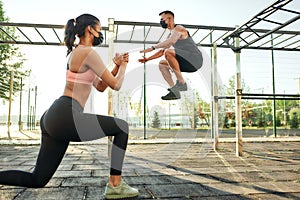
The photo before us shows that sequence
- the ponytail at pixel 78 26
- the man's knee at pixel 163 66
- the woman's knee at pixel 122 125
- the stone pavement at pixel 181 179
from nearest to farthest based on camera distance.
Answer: the ponytail at pixel 78 26 → the woman's knee at pixel 122 125 → the stone pavement at pixel 181 179 → the man's knee at pixel 163 66

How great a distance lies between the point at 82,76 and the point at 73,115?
13.0 inches

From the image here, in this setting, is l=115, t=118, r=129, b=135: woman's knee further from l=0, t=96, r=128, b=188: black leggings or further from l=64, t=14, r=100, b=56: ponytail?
l=64, t=14, r=100, b=56: ponytail

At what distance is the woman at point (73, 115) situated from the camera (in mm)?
2229

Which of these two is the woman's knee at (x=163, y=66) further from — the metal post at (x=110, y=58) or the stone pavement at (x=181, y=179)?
the metal post at (x=110, y=58)

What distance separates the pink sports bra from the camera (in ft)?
7.41

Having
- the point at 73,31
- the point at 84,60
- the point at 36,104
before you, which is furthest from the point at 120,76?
the point at 36,104

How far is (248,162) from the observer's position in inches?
192

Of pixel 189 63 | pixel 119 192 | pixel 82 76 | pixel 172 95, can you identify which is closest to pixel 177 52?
pixel 189 63

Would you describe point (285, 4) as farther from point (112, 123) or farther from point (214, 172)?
point (112, 123)

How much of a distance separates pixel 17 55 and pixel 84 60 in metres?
19.1

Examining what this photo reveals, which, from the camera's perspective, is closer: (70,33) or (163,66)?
(70,33)

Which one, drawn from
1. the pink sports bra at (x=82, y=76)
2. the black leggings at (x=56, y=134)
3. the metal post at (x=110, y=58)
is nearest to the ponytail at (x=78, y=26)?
the pink sports bra at (x=82, y=76)

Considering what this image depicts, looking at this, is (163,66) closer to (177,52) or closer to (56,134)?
(177,52)

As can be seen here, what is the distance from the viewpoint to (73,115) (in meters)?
2.22
